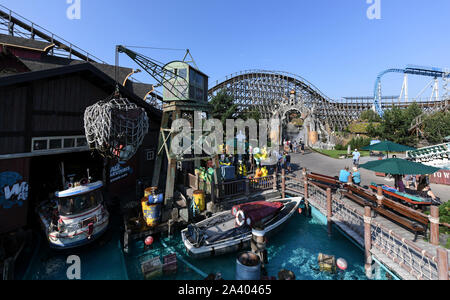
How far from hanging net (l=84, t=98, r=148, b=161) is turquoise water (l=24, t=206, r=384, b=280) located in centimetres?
395

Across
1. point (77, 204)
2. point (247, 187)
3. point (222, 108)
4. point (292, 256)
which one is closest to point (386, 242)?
point (292, 256)

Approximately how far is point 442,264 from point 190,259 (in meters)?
7.42

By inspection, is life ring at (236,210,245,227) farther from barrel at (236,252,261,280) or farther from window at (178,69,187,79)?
window at (178,69,187,79)

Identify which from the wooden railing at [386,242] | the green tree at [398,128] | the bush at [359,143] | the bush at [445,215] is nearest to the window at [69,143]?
the wooden railing at [386,242]

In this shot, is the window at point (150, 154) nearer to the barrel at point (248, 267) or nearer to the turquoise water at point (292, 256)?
the turquoise water at point (292, 256)

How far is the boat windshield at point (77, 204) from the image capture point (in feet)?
24.7

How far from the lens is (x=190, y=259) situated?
795 cm

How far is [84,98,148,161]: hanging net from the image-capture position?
280 inches

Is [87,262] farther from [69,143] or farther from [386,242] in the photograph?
[386,242]

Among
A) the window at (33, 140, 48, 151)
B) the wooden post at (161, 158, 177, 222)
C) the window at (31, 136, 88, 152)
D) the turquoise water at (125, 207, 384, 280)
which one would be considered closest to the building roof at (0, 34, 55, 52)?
the window at (31, 136, 88, 152)

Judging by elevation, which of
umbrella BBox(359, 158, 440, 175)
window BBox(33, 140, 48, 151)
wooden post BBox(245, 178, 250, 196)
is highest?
window BBox(33, 140, 48, 151)

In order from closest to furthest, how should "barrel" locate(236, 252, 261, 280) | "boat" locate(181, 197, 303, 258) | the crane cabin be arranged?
"barrel" locate(236, 252, 261, 280), "boat" locate(181, 197, 303, 258), the crane cabin
